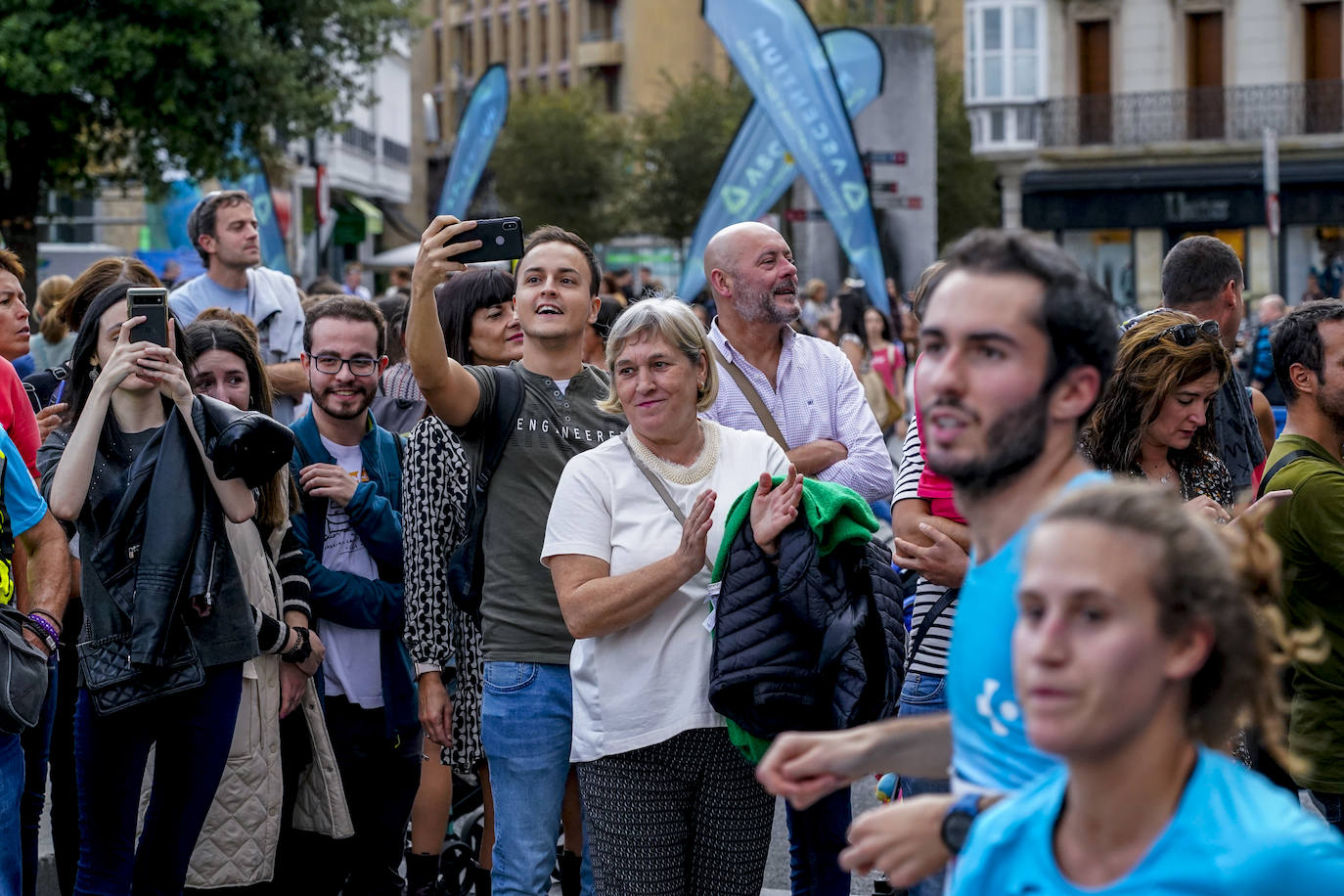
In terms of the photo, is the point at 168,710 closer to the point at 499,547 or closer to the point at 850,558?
the point at 499,547

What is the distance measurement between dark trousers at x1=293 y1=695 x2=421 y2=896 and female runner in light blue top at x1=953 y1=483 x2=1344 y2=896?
381 centimetres

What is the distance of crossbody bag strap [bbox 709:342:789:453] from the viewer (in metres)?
5.52

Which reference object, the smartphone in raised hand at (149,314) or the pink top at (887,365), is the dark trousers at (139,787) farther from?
the pink top at (887,365)

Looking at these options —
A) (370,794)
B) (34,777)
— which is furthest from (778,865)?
(34,777)

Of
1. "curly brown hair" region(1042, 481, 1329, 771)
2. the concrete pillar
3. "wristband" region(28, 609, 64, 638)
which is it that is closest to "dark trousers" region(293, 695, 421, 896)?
"wristband" region(28, 609, 64, 638)

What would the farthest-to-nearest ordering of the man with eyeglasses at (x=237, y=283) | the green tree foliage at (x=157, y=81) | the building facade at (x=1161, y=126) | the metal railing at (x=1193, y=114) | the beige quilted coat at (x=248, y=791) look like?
the metal railing at (x=1193, y=114), the building facade at (x=1161, y=126), the green tree foliage at (x=157, y=81), the man with eyeglasses at (x=237, y=283), the beige quilted coat at (x=248, y=791)

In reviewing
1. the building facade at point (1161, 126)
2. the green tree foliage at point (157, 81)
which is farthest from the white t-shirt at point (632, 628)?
the building facade at point (1161, 126)

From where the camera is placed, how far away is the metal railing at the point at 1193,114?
145 ft

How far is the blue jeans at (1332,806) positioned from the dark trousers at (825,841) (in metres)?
1.21

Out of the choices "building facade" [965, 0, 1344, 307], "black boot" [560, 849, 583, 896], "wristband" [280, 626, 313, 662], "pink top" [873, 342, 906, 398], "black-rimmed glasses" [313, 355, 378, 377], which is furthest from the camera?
"building facade" [965, 0, 1344, 307]

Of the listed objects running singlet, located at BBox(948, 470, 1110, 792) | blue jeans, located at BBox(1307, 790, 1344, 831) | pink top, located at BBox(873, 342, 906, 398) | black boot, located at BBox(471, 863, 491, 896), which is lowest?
black boot, located at BBox(471, 863, 491, 896)

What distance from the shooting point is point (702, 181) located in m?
47.2

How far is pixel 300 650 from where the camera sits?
17.1 feet

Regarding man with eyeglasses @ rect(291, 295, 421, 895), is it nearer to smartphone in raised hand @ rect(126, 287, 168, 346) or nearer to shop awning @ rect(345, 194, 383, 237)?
smartphone in raised hand @ rect(126, 287, 168, 346)
